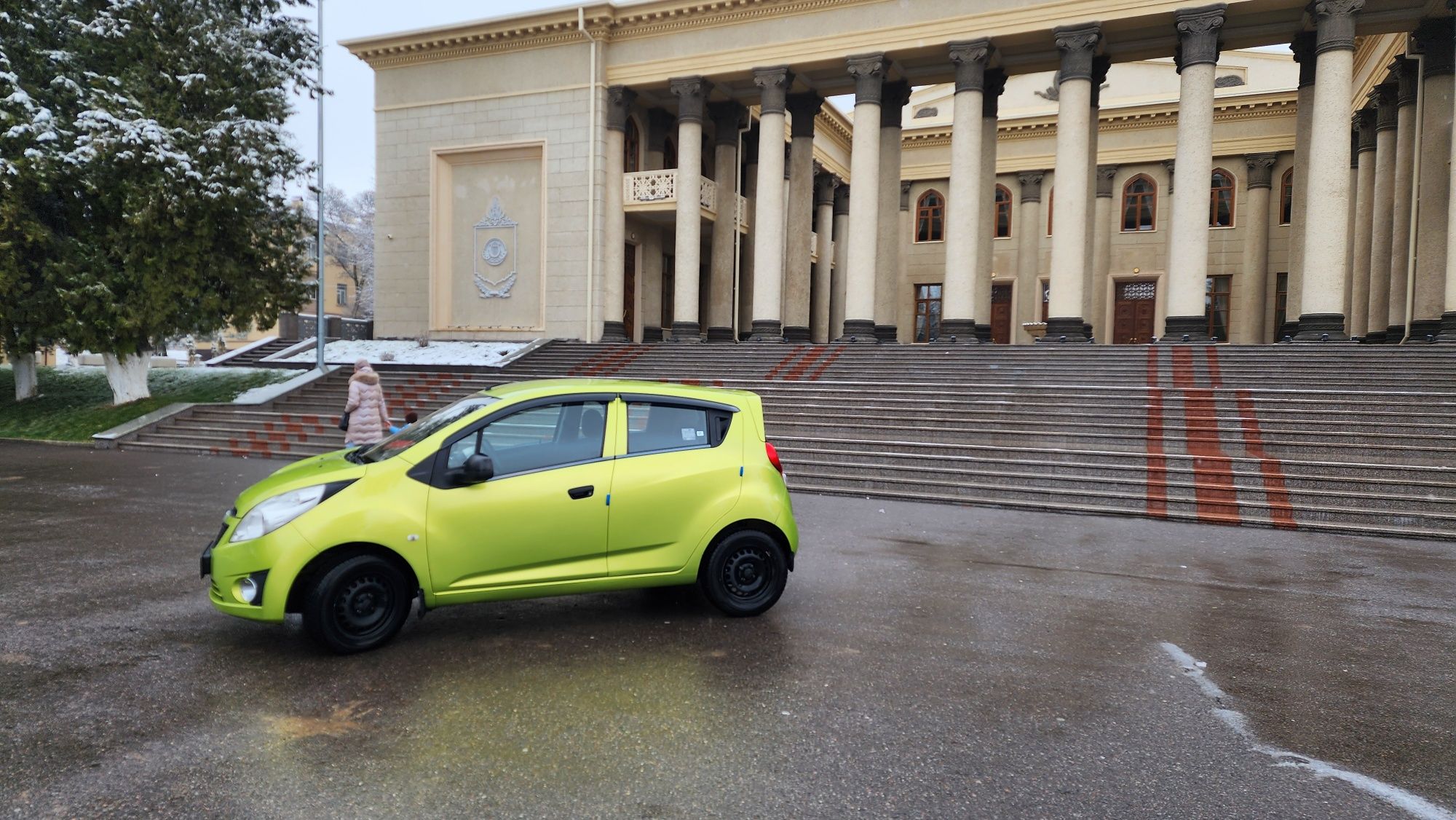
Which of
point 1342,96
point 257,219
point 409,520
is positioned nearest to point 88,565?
point 409,520

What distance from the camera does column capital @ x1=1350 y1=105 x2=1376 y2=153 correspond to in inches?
963

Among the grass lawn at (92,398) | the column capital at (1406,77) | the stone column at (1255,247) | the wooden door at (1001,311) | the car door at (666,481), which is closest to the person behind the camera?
the car door at (666,481)

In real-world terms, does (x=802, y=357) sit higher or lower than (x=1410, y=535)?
higher

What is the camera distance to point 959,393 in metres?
15.4

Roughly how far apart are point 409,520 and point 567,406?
1.18 metres

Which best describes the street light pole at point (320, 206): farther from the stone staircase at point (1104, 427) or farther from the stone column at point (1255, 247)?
the stone column at point (1255, 247)

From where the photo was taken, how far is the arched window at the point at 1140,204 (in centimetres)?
3275

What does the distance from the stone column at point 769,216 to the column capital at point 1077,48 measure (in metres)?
7.20

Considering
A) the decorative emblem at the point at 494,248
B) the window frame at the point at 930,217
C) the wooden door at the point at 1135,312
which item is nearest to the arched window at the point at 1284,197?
the wooden door at the point at 1135,312

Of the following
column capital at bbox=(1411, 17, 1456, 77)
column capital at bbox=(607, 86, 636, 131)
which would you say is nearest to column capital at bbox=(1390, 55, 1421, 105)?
column capital at bbox=(1411, 17, 1456, 77)

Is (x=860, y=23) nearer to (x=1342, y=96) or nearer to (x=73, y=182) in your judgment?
(x=1342, y=96)

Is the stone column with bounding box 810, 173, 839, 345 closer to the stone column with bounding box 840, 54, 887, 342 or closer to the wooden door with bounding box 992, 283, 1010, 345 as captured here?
the wooden door with bounding box 992, 283, 1010, 345

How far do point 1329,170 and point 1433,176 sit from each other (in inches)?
163

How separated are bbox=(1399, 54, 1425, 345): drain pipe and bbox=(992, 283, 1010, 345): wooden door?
15.0 metres
